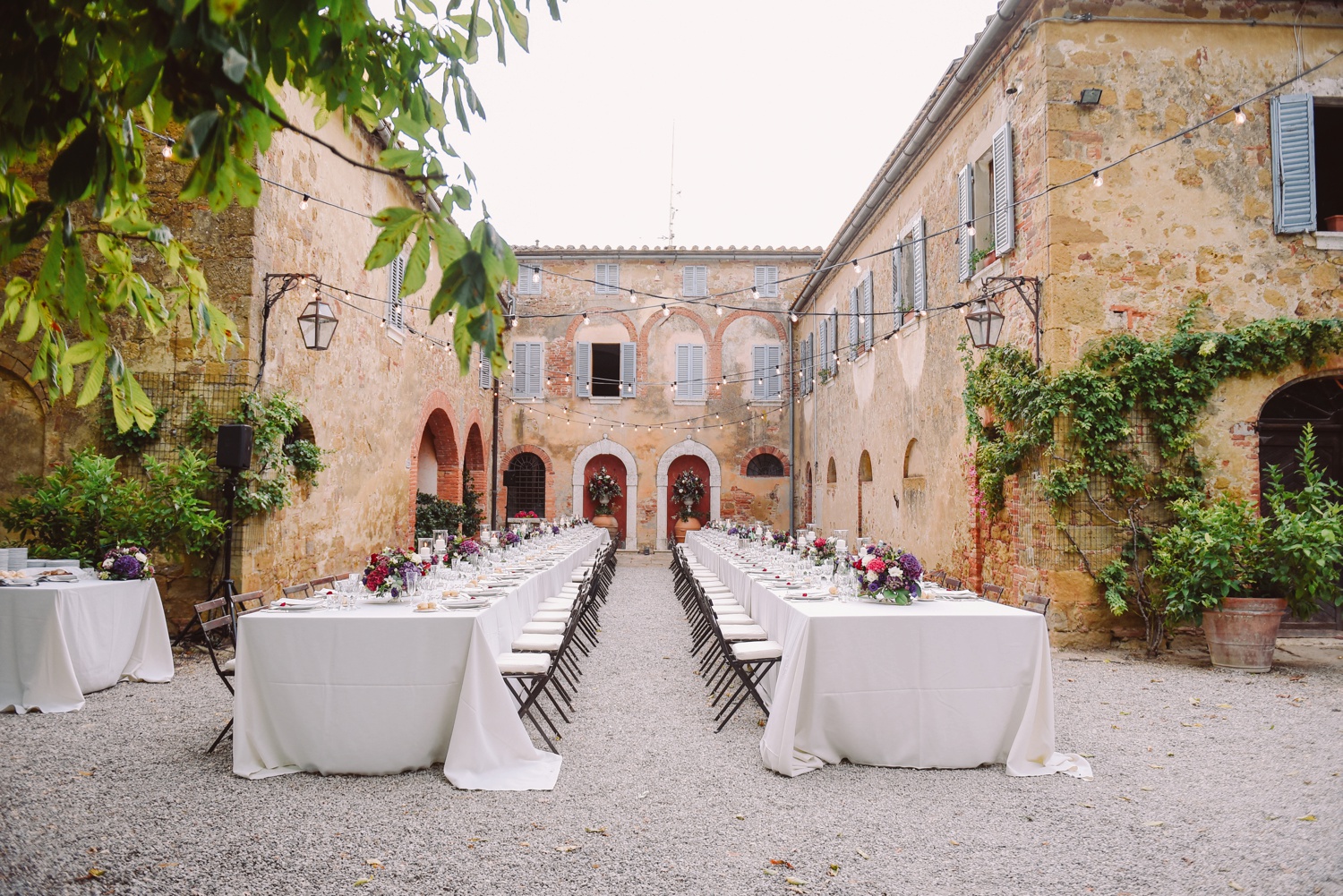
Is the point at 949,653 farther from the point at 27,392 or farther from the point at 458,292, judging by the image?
the point at 27,392

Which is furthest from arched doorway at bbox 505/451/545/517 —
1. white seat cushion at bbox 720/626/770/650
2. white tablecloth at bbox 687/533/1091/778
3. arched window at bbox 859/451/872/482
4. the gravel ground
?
white tablecloth at bbox 687/533/1091/778

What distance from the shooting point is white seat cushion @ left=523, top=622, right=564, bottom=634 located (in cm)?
548

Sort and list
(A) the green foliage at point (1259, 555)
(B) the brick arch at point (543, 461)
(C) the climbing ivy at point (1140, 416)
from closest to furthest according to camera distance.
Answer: (A) the green foliage at point (1259, 555)
(C) the climbing ivy at point (1140, 416)
(B) the brick arch at point (543, 461)

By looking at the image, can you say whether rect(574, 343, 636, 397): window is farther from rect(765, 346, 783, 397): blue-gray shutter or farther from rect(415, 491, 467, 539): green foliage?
rect(415, 491, 467, 539): green foliage

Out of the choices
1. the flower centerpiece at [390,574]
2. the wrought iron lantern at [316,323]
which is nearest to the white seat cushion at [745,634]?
the flower centerpiece at [390,574]

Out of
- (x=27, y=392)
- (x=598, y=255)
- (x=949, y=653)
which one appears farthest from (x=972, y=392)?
(x=598, y=255)

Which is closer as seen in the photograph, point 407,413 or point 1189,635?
point 1189,635

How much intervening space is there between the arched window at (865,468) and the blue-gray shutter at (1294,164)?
20.7 feet

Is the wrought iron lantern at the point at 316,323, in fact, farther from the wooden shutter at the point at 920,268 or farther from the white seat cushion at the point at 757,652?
the wooden shutter at the point at 920,268

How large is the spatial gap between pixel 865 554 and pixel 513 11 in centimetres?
378

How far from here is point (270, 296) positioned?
7.29 m

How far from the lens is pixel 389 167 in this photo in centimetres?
166

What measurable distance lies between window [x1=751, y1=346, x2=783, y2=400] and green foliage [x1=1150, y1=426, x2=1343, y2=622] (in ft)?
40.9

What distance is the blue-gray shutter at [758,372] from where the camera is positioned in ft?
61.6
